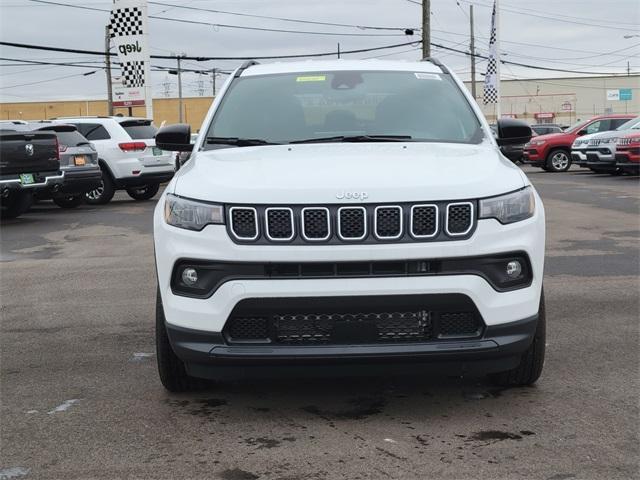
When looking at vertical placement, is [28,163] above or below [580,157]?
above

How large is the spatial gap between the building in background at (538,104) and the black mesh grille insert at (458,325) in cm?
7925

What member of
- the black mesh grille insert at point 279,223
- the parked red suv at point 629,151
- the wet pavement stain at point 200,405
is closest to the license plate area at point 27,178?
the wet pavement stain at point 200,405

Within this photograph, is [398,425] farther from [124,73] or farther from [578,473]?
[124,73]

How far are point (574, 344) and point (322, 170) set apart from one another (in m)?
2.40

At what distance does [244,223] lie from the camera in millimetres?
3877

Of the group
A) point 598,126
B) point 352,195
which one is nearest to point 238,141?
point 352,195

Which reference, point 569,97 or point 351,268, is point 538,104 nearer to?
point 569,97

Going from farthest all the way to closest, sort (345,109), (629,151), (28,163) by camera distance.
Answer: (629,151), (28,163), (345,109)

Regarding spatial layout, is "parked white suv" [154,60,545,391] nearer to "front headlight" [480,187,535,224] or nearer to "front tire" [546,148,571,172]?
"front headlight" [480,187,535,224]

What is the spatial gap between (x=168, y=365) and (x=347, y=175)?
139cm

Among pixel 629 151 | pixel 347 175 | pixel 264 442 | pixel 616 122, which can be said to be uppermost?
pixel 347 175

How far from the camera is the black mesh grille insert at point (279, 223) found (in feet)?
12.6

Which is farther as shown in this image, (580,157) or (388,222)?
(580,157)

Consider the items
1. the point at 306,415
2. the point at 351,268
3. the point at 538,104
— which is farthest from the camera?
the point at 538,104
